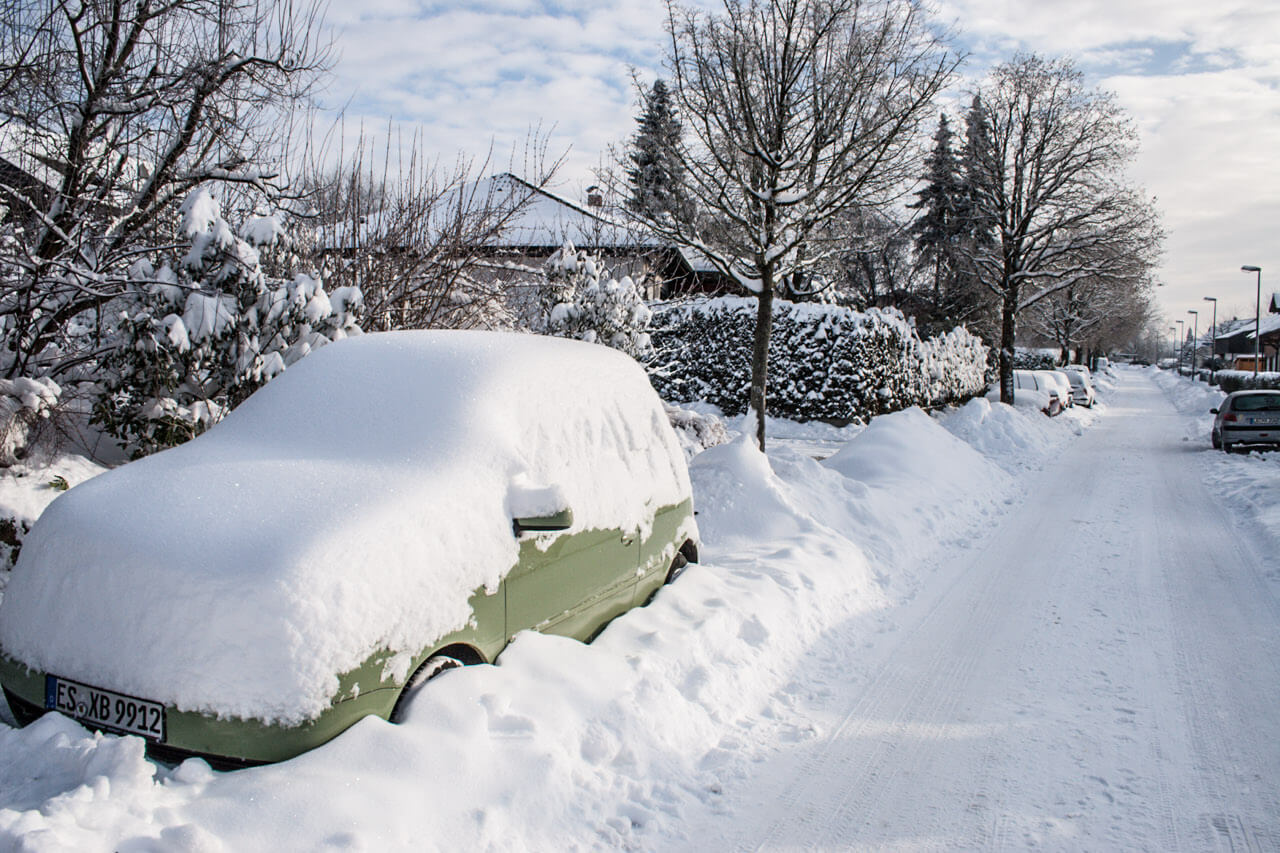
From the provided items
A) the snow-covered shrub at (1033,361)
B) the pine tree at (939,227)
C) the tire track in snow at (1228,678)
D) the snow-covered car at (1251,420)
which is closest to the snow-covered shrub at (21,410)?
the tire track in snow at (1228,678)

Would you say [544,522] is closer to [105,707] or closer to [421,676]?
[421,676]

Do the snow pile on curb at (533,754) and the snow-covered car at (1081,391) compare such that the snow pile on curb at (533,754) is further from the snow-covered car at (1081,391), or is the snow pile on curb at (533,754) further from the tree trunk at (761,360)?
the snow-covered car at (1081,391)

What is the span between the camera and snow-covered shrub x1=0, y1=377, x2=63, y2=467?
5949 millimetres

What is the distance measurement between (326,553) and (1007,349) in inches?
1053

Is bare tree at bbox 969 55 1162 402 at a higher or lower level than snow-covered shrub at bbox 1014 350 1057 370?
higher

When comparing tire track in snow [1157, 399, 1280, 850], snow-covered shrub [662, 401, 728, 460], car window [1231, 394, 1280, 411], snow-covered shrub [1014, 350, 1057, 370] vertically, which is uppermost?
snow-covered shrub [1014, 350, 1057, 370]

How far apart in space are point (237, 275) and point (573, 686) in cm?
455

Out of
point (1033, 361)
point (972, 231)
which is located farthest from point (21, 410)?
point (1033, 361)

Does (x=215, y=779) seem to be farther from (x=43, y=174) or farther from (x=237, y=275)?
(x=43, y=174)

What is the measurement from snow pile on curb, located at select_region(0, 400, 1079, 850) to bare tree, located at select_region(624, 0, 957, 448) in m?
5.62

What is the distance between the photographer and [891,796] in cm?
380

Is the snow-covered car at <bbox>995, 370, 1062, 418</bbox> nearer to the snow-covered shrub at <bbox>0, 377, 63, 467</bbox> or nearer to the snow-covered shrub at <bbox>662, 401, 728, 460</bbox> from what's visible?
the snow-covered shrub at <bbox>662, 401, 728, 460</bbox>

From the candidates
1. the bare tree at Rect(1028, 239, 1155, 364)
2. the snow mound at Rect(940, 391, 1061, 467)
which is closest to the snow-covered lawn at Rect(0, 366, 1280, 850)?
the snow mound at Rect(940, 391, 1061, 467)

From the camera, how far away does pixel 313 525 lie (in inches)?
125
